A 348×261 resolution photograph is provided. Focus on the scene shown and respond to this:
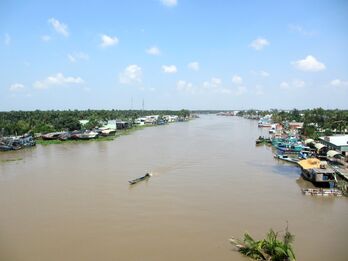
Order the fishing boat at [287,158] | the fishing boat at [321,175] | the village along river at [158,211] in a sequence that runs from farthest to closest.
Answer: the fishing boat at [287,158]
the fishing boat at [321,175]
the village along river at [158,211]

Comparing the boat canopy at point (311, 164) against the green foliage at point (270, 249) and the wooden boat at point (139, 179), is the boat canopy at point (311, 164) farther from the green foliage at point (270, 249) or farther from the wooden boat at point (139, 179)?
the green foliage at point (270, 249)

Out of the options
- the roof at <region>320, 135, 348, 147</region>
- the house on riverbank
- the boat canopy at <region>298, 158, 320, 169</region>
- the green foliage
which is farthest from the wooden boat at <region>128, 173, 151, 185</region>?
the roof at <region>320, 135, 348, 147</region>

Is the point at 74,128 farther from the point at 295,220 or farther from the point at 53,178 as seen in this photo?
the point at 295,220

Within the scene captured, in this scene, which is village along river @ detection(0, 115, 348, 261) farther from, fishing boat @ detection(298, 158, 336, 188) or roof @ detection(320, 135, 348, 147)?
roof @ detection(320, 135, 348, 147)

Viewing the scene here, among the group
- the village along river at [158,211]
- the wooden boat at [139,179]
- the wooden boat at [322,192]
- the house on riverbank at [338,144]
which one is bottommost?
the village along river at [158,211]

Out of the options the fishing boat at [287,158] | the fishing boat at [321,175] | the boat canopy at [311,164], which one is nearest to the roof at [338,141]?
the fishing boat at [287,158]

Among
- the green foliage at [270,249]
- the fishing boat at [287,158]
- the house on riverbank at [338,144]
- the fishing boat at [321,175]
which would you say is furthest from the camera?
the fishing boat at [287,158]

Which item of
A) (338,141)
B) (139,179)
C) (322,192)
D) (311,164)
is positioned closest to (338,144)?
(338,141)

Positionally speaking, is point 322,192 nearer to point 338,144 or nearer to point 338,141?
point 338,144
